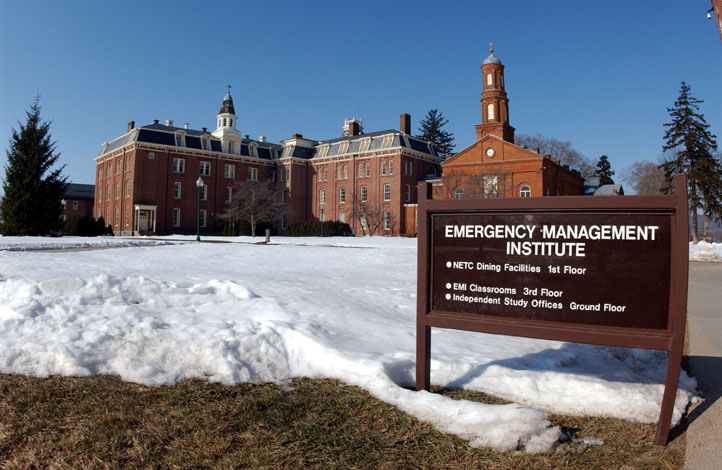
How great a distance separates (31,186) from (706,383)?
1561 inches

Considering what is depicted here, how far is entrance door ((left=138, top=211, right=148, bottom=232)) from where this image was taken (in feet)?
174

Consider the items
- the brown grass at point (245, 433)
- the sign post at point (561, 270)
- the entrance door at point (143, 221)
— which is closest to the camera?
the brown grass at point (245, 433)

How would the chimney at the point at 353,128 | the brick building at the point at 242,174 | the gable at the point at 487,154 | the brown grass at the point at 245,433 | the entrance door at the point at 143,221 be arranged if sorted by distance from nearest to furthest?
the brown grass at the point at 245,433, the gable at the point at 487,154, the entrance door at the point at 143,221, the brick building at the point at 242,174, the chimney at the point at 353,128

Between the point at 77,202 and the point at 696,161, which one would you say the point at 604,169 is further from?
the point at 77,202

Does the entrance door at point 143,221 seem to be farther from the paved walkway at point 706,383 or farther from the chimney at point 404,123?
the paved walkway at point 706,383

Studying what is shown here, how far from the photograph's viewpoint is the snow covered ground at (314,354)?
3387 mm

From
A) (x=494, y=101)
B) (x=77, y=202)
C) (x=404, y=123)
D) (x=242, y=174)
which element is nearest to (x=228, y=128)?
(x=242, y=174)

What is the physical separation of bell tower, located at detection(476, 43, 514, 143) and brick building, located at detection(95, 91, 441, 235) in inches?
319

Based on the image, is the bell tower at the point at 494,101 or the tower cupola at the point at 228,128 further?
the tower cupola at the point at 228,128

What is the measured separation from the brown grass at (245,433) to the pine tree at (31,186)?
35.8 m

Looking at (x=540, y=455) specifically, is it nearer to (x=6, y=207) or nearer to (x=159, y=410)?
(x=159, y=410)

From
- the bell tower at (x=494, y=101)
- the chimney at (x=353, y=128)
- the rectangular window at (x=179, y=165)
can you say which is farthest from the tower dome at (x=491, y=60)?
the rectangular window at (x=179, y=165)

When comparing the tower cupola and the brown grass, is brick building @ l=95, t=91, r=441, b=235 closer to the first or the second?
the tower cupola

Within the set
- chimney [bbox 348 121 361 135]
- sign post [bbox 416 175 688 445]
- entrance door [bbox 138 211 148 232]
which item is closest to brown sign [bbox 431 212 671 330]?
sign post [bbox 416 175 688 445]
